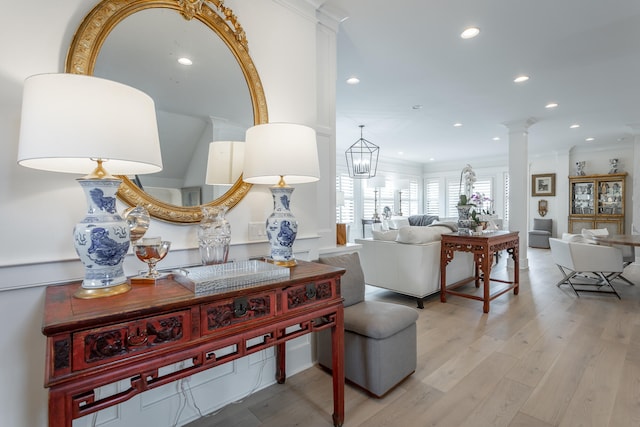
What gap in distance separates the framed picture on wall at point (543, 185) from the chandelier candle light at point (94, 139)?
9.97 m

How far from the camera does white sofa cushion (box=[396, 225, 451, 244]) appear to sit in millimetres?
3600

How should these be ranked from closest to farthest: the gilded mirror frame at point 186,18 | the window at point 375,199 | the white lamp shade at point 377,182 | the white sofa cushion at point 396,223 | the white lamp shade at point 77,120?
the white lamp shade at point 77,120, the gilded mirror frame at point 186,18, the white sofa cushion at point 396,223, the white lamp shade at point 377,182, the window at point 375,199

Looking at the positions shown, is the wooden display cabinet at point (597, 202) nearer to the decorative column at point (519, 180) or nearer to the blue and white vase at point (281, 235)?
the decorative column at point (519, 180)

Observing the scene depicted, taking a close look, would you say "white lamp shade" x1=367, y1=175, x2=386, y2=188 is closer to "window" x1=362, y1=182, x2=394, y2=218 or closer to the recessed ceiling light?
"window" x1=362, y1=182, x2=394, y2=218

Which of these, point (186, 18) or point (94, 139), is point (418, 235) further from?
point (94, 139)

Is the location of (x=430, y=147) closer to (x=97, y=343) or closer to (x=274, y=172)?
(x=274, y=172)

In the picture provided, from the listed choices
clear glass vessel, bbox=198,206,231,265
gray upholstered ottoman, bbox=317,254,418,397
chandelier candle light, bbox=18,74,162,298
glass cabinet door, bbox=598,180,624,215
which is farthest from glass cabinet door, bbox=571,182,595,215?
chandelier candle light, bbox=18,74,162,298

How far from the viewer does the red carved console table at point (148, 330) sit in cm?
90

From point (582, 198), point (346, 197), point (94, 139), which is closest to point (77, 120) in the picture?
point (94, 139)

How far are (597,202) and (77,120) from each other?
9.99 m

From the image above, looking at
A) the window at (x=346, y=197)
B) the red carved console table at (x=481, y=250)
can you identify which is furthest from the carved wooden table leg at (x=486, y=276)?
the window at (x=346, y=197)

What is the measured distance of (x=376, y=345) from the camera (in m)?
1.92

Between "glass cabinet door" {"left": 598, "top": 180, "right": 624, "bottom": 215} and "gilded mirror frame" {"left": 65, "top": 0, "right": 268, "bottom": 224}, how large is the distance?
9063mm

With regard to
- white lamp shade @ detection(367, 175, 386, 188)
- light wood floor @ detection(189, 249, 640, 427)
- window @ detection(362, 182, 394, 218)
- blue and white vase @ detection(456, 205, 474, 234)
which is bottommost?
light wood floor @ detection(189, 249, 640, 427)
